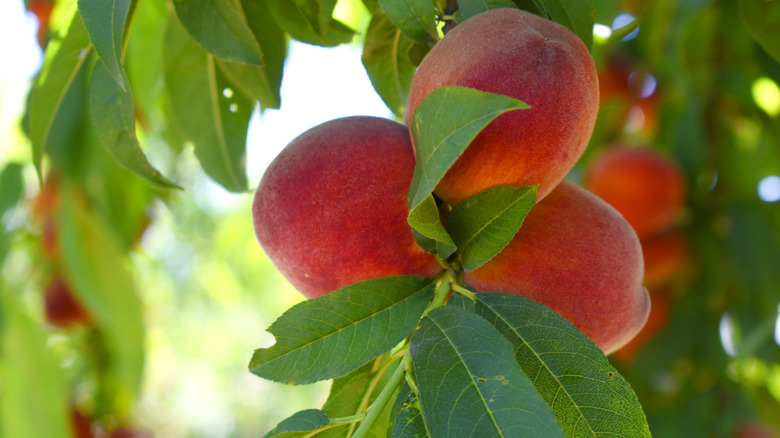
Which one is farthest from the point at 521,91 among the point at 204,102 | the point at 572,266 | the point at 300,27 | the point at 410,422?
the point at 204,102

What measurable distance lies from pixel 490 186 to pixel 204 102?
646 millimetres

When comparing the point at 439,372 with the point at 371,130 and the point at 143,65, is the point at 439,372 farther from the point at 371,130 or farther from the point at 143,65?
the point at 143,65

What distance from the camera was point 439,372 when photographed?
55 centimetres

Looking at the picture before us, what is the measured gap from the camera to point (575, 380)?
563mm

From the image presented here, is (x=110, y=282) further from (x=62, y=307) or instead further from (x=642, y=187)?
(x=642, y=187)

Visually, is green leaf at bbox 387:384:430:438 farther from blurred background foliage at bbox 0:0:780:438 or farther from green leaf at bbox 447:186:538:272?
blurred background foliage at bbox 0:0:780:438

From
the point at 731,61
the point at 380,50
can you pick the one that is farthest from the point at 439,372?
the point at 731,61

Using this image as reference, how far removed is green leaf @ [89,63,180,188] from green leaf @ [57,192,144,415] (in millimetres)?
968

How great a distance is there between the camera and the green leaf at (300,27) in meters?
0.91

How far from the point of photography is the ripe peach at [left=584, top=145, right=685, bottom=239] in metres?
1.89

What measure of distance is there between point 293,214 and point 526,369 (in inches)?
11.5

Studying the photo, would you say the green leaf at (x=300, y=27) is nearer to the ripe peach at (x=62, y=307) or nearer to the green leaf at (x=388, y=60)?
the green leaf at (x=388, y=60)

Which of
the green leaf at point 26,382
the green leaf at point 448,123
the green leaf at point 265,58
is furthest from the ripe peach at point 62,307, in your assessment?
the green leaf at point 448,123

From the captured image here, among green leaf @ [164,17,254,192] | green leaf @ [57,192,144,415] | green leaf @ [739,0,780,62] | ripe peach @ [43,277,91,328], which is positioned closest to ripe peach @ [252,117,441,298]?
green leaf @ [164,17,254,192]
